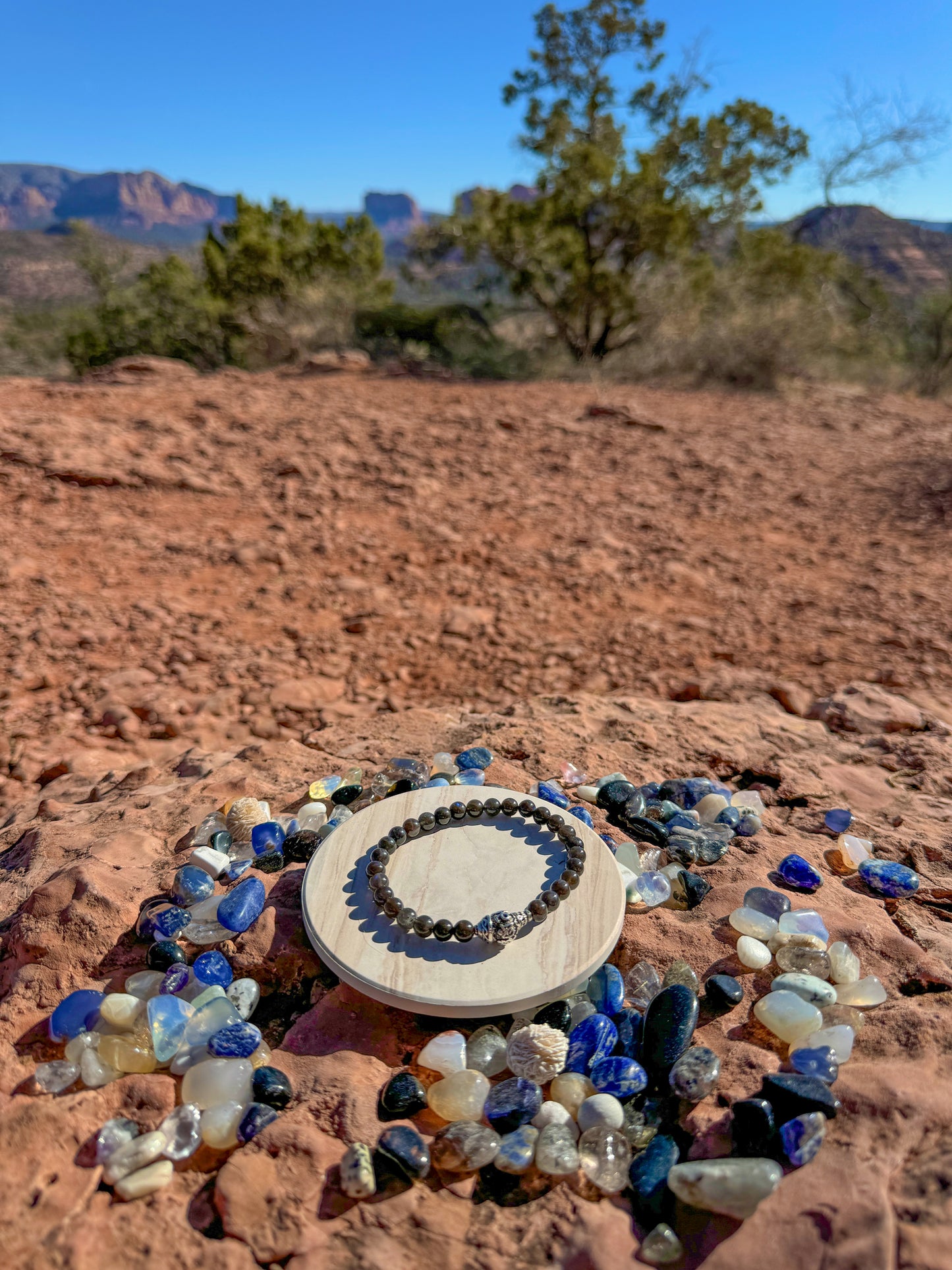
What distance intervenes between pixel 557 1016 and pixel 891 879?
90 centimetres

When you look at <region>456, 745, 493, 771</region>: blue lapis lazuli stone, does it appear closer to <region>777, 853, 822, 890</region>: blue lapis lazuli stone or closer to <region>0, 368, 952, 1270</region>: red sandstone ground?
<region>0, 368, 952, 1270</region>: red sandstone ground

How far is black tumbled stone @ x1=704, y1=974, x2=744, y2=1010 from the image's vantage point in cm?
139

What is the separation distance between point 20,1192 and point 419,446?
4.60m

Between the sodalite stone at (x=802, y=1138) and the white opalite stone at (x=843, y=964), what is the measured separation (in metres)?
0.37

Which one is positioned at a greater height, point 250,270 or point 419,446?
point 250,270

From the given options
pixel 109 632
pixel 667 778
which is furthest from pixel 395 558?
pixel 667 778

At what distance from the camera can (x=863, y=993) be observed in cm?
138

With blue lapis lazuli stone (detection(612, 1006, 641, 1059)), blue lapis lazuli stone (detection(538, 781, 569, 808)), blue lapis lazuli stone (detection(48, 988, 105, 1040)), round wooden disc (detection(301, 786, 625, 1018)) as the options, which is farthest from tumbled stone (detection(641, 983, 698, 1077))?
blue lapis lazuli stone (detection(48, 988, 105, 1040))

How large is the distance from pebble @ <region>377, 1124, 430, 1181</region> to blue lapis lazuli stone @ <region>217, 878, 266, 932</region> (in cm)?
55

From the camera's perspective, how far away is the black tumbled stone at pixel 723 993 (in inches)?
54.7

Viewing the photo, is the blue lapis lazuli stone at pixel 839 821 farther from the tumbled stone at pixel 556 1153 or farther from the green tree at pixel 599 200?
the green tree at pixel 599 200

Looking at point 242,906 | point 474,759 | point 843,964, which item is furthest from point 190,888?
point 843,964

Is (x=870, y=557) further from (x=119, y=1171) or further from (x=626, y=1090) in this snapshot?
(x=119, y=1171)

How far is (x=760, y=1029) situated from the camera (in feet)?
4.48
